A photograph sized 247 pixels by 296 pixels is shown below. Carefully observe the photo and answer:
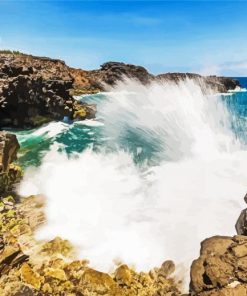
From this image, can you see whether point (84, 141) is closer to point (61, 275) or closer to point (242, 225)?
point (61, 275)

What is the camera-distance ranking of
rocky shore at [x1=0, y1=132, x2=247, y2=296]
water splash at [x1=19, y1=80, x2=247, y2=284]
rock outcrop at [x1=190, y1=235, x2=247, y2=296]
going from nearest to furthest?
rock outcrop at [x1=190, y1=235, x2=247, y2=296] < rocky shore at [x1=0, y1=132, x2=247, y2=296] < water splash at [x1=19, y1=80, x2=247, y2=284]

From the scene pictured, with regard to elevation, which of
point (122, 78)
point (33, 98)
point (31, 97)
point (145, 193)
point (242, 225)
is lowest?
point (145, 193)

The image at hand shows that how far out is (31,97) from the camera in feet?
128

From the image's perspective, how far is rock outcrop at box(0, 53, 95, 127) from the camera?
3812 centimetres

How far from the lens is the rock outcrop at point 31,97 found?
125 feet

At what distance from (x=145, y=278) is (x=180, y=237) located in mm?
2866

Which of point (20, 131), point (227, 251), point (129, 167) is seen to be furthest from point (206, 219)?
point (20, 131)

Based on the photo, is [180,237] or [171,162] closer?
[180,237]

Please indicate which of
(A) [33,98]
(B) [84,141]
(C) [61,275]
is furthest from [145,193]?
(A) [33,98]

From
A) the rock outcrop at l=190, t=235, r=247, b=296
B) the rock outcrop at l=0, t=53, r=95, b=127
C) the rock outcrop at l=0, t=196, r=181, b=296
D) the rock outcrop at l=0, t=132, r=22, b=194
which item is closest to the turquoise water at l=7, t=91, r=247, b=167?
the rock outcrop at l=0, t=53, r=95, b=127

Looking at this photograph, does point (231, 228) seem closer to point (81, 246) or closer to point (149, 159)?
point (81, 246)

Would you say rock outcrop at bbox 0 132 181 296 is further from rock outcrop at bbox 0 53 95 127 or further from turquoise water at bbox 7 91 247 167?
rock outcrop at bbox 0 53 95 127

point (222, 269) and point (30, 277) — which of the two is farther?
point (30, 277)

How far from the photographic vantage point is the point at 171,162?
23953mm
